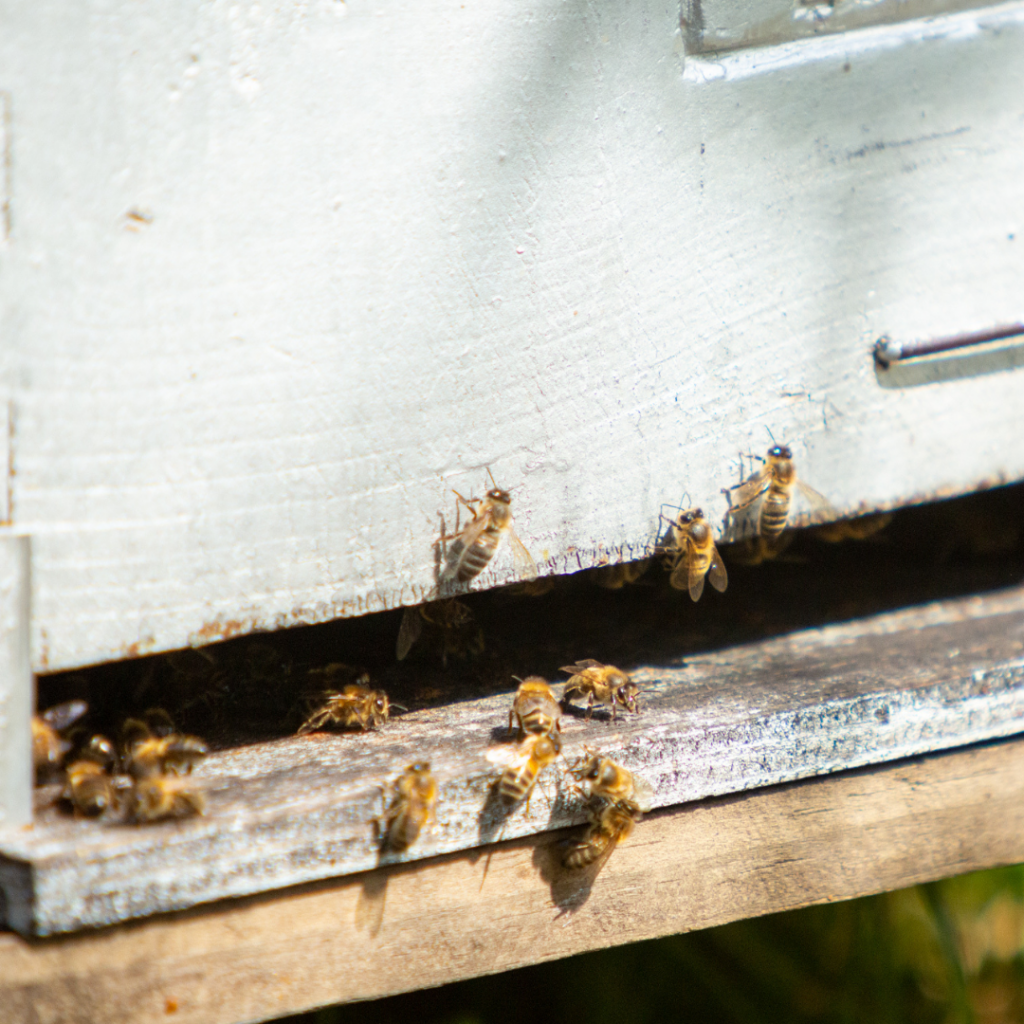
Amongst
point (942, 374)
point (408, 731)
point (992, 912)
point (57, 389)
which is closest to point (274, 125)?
point (57, 389)

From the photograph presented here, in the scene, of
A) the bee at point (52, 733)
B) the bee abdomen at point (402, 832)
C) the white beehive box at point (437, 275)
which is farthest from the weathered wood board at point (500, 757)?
the white beehive box at point (437, 275)

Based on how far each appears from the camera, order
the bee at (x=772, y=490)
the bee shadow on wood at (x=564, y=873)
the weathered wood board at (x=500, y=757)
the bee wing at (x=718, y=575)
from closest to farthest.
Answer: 1. the weathered wood board at (x=500, y=757)
2. the bee shadow on wood at (x=564, y=873)
3. the bee at (x=772, y=490)
4. the bee wing at (x=718, y=575)

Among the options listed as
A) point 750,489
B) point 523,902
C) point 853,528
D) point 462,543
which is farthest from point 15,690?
point 853,528

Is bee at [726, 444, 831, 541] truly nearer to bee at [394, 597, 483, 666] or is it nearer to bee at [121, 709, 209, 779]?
bee at [394, 597, 483, 666]

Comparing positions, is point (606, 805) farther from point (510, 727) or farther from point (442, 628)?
point (442, 628)

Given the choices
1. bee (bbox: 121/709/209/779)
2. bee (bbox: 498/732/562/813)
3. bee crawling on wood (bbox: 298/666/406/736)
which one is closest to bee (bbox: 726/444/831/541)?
bee (bbox: 498/732/562/813)

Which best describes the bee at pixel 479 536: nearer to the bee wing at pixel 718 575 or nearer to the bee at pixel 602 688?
the bee at pixel 602 688

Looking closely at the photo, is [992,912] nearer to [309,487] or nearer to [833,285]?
[833,285]
